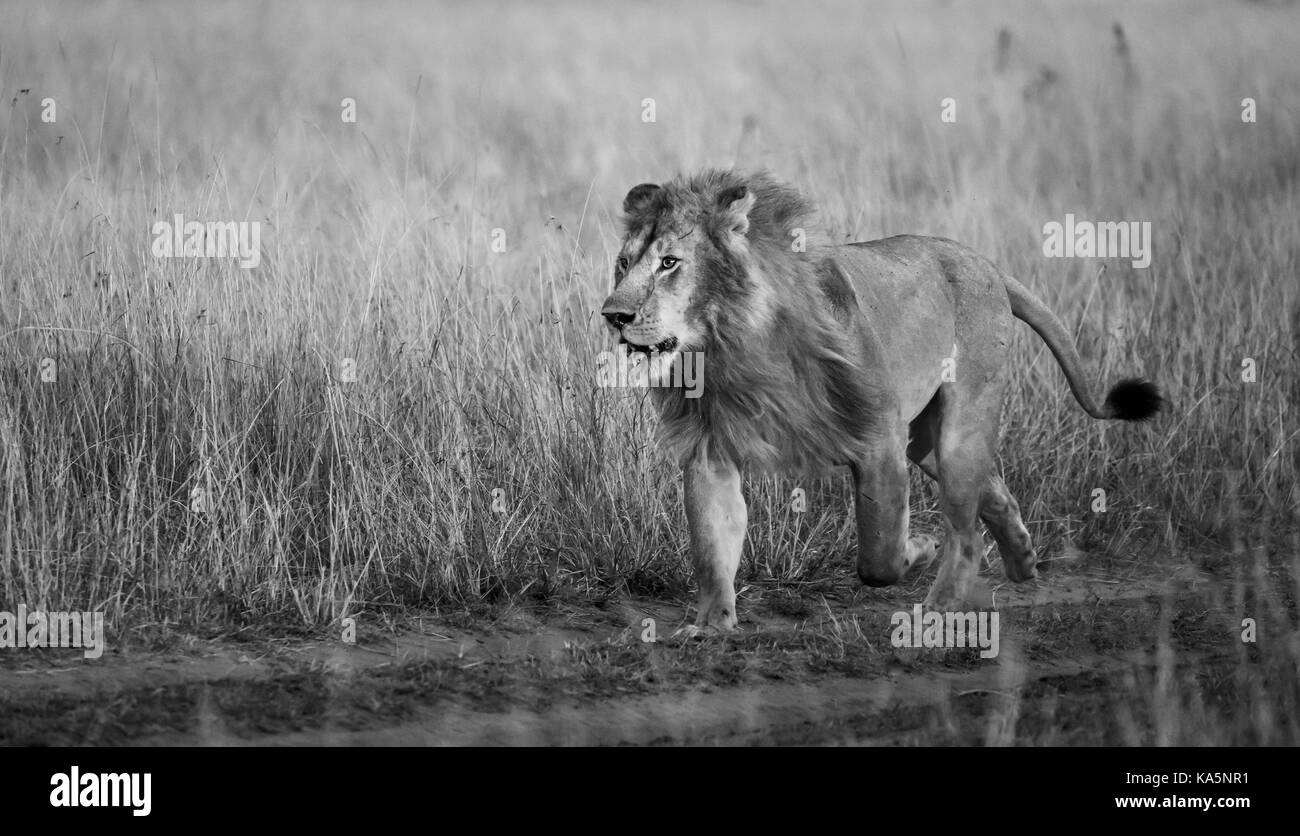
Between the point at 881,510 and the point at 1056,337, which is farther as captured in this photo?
the point at 1056,337

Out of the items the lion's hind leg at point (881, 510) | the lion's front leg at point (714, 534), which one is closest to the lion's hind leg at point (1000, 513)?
the lion's hind leg at point (881, 510)

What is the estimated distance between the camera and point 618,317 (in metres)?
5.91

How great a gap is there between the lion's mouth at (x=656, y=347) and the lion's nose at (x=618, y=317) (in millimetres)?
100

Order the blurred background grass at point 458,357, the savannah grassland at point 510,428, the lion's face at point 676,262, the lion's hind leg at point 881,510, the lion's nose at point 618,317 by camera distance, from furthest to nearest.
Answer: the blurred background grass at point 458,357 → the lion's hind leg at point 881,510 → the savannah grassland at point 510,428 → the lion's face at point 676,262 → the lion's nose at point 618,317

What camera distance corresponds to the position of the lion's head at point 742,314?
610 cm

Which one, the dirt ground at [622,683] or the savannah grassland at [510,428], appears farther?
the savannah grassland at [510,428]

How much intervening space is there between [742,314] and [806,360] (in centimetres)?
42

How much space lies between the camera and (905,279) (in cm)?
710

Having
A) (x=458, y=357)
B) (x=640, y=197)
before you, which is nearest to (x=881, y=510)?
(x=640, y=197)

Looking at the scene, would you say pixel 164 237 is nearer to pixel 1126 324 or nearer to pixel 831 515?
pixel 831 515

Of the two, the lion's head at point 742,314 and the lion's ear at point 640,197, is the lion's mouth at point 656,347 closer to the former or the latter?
the lion's head at point 742,314

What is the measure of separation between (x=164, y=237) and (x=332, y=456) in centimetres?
134

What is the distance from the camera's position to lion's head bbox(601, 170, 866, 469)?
610 cm

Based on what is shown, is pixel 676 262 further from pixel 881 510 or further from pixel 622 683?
pixel 622 683
